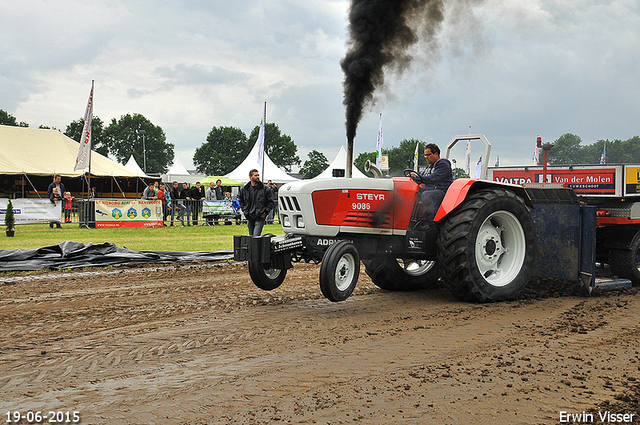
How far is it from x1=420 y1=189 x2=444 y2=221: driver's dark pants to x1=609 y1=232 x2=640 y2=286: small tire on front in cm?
295

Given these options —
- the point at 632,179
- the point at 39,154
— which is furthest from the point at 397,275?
the point at 39,154

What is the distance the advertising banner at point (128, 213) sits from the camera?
661 inches

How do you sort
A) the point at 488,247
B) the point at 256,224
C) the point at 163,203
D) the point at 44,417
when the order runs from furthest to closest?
the point at 163,203 < the point at 256,224 < the point at 488,247 < the point at 44,417

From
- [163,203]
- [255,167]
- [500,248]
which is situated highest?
[255,167]

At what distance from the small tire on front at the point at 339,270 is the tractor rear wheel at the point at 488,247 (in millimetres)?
1005

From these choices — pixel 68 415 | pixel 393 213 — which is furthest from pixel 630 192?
pixel 68 415

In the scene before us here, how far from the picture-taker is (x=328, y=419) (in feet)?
9.19

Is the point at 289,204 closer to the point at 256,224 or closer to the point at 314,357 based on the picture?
the point at 314,357

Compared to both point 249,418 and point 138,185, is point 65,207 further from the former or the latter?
point 249,418

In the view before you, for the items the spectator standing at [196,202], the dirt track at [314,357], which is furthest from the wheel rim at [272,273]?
the spectator standing at [196,202]

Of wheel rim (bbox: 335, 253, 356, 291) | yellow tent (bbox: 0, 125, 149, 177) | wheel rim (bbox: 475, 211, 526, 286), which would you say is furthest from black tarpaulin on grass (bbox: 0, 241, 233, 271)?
yellow tent (bbox: 0, 125, 149, 177)

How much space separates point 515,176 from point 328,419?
923cm

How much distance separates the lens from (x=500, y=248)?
20.4ft

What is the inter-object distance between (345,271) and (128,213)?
1348 cm
